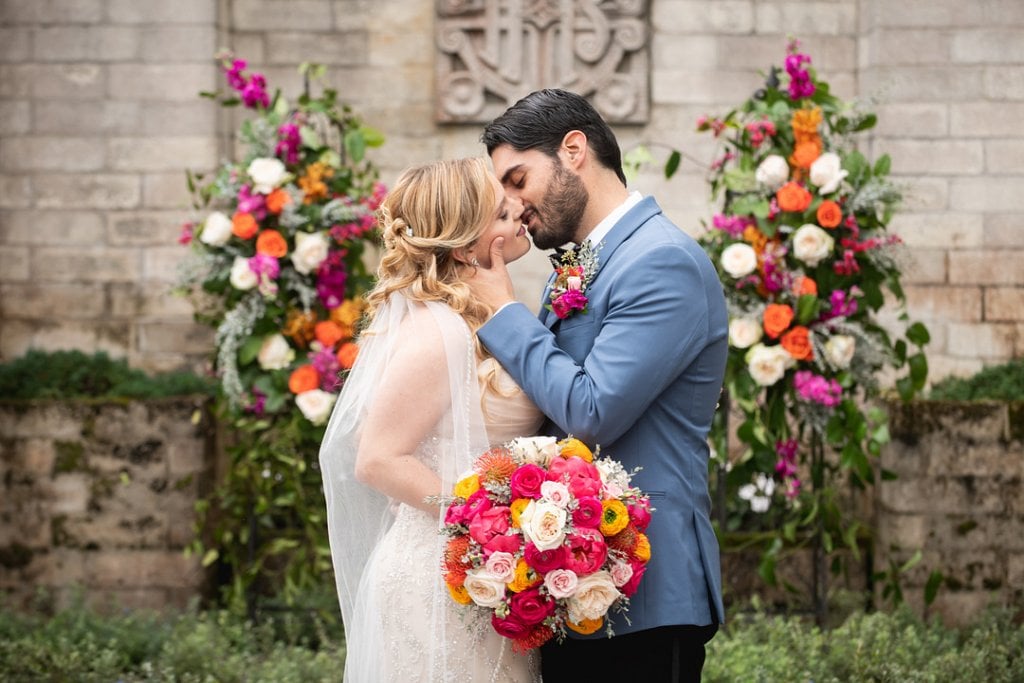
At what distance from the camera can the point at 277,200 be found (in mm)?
5016

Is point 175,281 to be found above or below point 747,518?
above

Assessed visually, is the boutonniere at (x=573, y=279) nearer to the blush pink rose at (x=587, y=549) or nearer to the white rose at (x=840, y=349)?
the blush pink rose at (x=587, y=549)

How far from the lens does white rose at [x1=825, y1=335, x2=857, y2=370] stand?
4.74m

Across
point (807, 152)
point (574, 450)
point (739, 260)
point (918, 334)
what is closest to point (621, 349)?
point (574, 450)

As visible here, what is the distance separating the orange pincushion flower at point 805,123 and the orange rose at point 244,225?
8.08ft

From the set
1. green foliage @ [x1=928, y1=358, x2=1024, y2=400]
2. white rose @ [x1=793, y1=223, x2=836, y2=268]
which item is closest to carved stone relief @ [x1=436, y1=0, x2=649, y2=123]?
white rose @ [x1=793, y1=223, x2=836, y2=268]

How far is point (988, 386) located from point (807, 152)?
181 centimetres

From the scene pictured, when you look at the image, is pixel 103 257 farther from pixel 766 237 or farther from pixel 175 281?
pixel 766 237

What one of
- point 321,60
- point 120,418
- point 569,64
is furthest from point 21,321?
point 569,64

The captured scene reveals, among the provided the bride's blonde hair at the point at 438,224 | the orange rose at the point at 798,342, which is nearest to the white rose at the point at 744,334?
the orange rose at the point at 798,342

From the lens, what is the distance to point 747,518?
596cm

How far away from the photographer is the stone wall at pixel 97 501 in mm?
5547

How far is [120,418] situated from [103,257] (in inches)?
49.8

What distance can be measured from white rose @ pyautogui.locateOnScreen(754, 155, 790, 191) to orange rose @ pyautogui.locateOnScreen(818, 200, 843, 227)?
0.22 m
